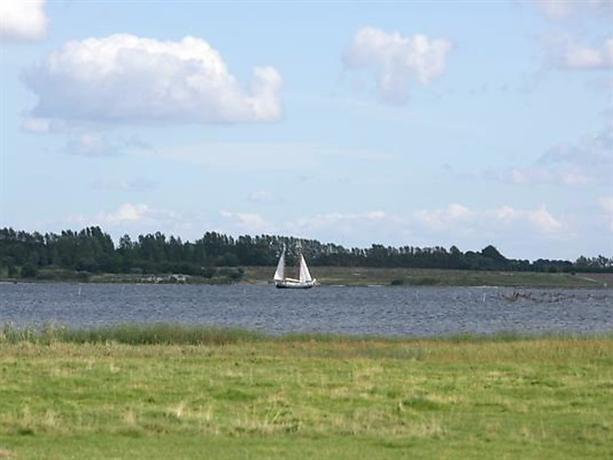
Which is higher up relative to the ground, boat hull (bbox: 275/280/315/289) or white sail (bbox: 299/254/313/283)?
white sail (bbox: 299/254/313/283)

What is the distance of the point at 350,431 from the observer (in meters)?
18.5

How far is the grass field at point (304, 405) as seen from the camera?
17.2 metres

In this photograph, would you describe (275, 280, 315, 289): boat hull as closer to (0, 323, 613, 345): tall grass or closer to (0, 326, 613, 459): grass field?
(0, 323, 613, 345): tall grass

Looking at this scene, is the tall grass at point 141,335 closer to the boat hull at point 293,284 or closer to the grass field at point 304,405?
the grass field at point 304,405

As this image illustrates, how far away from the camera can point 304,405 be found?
21.3m

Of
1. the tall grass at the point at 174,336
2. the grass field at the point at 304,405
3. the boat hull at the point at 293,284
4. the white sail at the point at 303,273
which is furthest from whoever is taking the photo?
the white sail at the point at 303,273

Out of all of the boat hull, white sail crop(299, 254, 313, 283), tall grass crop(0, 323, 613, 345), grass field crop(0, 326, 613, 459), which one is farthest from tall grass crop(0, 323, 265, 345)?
white sail crop(299, 254, 313, 283)

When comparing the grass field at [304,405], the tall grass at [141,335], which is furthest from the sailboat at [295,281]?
the grass field at [304,405]

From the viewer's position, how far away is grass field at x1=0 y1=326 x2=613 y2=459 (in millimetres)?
17203

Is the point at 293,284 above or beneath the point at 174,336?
above

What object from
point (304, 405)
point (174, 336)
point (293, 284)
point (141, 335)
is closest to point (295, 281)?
point (293, 284)

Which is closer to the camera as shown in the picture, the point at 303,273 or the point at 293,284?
the point at 293,284

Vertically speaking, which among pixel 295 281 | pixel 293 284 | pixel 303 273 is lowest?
pixel 293 284

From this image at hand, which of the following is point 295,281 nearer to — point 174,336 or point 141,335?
point 174,336
